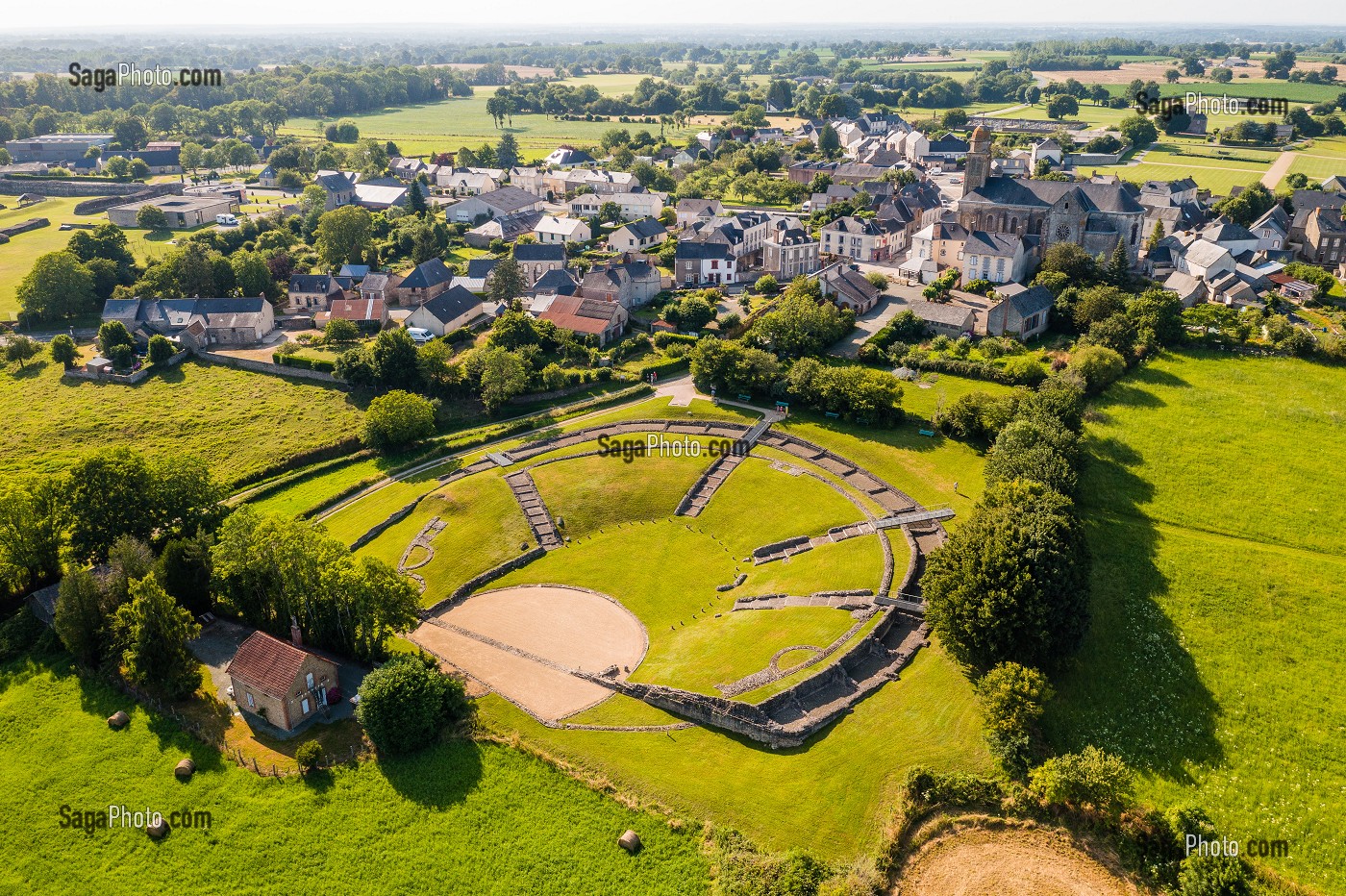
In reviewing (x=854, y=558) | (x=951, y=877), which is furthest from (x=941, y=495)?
(x=951, y=877)

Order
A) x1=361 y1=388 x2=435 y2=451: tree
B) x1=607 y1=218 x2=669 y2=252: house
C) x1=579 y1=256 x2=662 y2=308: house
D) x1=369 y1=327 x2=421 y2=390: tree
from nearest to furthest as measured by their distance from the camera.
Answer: x1=361 y1=388 x2=435 y2=451: tree, x1=369 y1=327 x2=421 y2=390: tree, x1=579 y1=256 x2=662 y2=308: house, x1=607 y1=218 x2=669 y2=252: house

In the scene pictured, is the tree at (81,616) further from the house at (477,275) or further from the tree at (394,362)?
the house at (477,275)

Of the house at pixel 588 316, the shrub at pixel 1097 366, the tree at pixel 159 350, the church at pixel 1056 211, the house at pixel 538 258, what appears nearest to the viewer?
the shrub at pixel 1097 366

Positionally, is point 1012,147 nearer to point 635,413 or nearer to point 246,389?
point 635,413

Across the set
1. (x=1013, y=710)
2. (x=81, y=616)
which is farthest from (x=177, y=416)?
(x=1013, y=710)

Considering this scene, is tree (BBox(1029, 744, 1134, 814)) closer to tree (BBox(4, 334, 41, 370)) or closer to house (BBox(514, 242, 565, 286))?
house (BBox(514, 242, 565, 286))

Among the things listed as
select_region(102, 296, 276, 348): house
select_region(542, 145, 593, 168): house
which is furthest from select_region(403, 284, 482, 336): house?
select_region(542, 145, 593, 168): house

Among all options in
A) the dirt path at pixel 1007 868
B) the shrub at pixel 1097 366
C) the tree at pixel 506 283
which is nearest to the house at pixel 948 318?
the shrub at pixel 1097 366

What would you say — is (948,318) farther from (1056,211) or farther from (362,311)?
(362,311)
